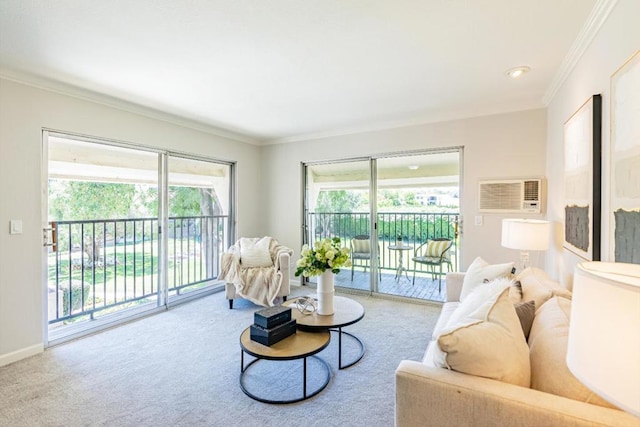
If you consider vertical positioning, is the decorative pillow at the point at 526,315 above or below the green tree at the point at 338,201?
below

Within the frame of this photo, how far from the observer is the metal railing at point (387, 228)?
450 centimetres

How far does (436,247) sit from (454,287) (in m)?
1.81

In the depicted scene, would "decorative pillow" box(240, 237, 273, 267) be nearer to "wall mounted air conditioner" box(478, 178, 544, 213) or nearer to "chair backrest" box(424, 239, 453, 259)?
"chair backrest" box(424, 239, 453, 259)

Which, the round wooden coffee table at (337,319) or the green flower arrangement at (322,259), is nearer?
the round wooden coffee table at (337,319)

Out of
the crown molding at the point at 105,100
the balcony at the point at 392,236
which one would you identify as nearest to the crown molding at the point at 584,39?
the balcony at the point at 392,236

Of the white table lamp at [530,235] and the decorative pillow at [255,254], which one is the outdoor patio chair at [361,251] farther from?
the white table lamp at [530,235]

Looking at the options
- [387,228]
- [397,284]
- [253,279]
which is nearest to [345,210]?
[387,228]

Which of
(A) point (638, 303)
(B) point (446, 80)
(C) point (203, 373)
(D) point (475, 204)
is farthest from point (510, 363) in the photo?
(D) point (475, 204)

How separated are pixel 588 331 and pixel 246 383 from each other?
7.06 ft

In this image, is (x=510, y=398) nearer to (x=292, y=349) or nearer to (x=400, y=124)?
(x=292, y=349)

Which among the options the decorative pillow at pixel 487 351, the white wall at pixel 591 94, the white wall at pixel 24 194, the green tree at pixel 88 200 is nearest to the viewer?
the decorative pillow at pixel 487 351

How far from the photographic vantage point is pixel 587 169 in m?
1.83

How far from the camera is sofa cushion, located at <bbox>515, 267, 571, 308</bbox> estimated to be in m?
1.72

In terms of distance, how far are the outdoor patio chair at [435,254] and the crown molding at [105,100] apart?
11.2ft
